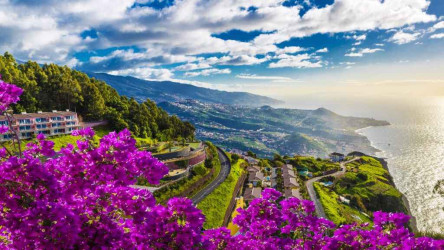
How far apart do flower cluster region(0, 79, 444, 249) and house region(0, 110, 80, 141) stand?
43.1 meters

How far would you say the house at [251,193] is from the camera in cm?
4212

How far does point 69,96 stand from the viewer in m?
58.8

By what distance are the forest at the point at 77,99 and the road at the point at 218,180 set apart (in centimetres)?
1712

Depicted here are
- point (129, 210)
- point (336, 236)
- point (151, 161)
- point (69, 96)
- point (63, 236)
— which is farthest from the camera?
point (69, 96)

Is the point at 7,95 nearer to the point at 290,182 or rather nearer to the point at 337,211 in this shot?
the point at 337,211

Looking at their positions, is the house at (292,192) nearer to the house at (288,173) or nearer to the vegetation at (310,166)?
the house at (288,173)

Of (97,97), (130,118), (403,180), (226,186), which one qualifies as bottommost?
(403,180)

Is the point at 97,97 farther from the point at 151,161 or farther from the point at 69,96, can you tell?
the point at 151,161

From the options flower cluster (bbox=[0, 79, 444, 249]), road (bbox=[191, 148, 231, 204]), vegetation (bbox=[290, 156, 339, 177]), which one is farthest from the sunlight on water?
flower cluster (bbox=[0, 79, 444, 249])

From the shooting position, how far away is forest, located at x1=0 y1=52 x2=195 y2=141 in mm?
52000

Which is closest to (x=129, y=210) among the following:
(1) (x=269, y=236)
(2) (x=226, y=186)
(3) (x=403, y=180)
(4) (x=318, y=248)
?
(1) (x=269, y=236)

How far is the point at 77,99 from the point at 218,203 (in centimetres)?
4112

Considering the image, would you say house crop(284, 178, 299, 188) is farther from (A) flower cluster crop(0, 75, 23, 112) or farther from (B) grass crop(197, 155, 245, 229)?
(A) flower cluster crop(0, 75, 23, 112)

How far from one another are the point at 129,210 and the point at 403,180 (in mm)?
101690
